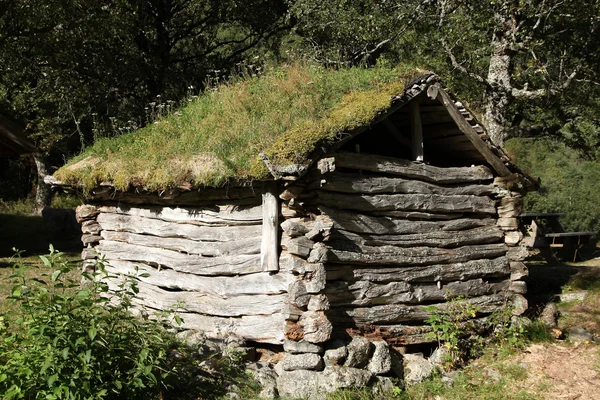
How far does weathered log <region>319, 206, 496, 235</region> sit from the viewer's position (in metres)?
7.21

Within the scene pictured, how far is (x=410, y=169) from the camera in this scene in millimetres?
8086

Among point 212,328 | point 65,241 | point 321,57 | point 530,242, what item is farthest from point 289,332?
point 65,241

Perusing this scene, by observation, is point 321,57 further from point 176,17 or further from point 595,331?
point 595,331

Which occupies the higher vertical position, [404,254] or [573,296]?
[404,254]

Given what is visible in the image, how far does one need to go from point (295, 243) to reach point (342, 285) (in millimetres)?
874

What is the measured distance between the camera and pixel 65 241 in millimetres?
17547

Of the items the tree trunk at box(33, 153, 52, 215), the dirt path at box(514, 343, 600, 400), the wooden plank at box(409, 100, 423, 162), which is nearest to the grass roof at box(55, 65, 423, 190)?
the wooden plank at box(409, 100, 423, 162)

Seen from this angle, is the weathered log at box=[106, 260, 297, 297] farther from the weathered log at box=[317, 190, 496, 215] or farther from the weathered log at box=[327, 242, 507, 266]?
the weathered log at box=[317, 190, 496, 215]

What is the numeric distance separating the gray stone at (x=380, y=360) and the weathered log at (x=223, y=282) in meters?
1.31

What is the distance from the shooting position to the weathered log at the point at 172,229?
7451mm

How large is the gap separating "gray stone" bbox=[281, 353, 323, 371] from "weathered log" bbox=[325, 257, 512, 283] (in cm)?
Result: 91

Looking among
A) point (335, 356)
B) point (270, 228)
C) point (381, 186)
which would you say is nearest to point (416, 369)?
point (335, 356)

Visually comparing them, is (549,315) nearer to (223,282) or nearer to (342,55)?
(223,282)

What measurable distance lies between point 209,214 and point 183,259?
32.8 inches
